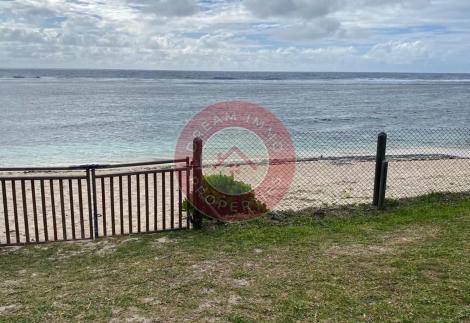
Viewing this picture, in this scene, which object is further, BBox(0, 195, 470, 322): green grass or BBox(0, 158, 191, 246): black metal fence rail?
BBox(0, 158, 191, 246): black metal fence rail

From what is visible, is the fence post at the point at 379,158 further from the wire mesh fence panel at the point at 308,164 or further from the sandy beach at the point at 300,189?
the sandy beach at the point at 300,189

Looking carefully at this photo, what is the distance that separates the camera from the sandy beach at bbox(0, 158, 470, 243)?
8.10m

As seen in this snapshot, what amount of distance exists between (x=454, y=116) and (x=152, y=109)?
90.2ft

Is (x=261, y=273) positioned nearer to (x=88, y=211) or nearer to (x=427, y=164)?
(x=88, y=211)

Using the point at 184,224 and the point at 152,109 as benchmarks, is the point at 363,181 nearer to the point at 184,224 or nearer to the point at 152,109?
the point at 184,224

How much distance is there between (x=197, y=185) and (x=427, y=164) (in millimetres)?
11227

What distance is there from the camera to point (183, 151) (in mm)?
20953

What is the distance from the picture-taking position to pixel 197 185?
6578 millimetres

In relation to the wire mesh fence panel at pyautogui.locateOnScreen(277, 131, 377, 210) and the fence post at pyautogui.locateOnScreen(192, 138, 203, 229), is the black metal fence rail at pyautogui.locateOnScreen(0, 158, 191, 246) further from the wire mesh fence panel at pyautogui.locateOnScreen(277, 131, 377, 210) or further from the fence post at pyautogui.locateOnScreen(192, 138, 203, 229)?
the wire mesh fence panel at pyautogui.locateOnScreen(277, 131, 377, 210)

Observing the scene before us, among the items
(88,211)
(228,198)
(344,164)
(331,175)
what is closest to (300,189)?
(331,175)

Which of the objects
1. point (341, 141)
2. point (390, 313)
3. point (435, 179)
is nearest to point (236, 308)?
point (390, 313)
